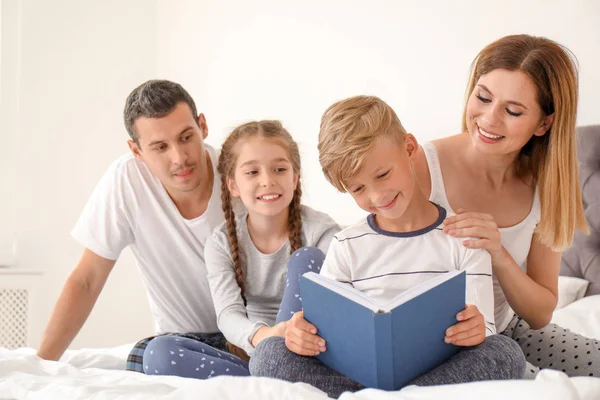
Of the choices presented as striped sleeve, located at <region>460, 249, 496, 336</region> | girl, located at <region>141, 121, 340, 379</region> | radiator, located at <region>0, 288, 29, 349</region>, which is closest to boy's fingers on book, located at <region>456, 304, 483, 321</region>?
striped sleeve, located at <region>460, 249, 496, 336</region>

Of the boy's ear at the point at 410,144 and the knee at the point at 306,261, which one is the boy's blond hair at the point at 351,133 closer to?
the boy's ear at the point at 410,144

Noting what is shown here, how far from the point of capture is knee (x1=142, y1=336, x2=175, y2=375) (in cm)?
162

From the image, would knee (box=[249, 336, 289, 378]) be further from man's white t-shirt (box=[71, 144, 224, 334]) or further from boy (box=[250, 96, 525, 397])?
man's white t-shirt (box=[71, 144, 224, 334])

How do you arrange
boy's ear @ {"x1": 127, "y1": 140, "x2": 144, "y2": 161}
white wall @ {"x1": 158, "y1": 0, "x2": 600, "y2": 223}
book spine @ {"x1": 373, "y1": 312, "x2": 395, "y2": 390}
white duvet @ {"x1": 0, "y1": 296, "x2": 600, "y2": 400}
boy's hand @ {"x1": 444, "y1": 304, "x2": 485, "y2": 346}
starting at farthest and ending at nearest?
white wall @ {"x1": 158, "y1": 0, "x2": 600, "y2": 223} → boy's ear @ {"x1": 127, "y1": 140, "x2": 144, "y2": 161} → boy's hand @ {"x1": 444, "y1": 304, "x2": 485, "y2": 346} → book spine @ {"x1": 373, "y1": 312, "x2": 395, "y2": 390} → white duvet @ {"x1": 0, "y1": 296, "x2": 600, "y2": 400}

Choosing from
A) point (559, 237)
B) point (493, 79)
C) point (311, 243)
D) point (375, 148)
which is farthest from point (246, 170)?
point (559, 237)

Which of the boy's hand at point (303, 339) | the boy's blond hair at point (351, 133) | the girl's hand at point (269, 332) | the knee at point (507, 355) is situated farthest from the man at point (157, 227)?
the knee at point (507, 355)

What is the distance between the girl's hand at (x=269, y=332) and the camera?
4.92 feet

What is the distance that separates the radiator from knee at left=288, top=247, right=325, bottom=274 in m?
1.95

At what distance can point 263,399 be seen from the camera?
1.02 meters

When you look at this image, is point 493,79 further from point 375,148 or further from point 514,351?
point 514,351

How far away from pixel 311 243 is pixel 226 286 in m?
0.25

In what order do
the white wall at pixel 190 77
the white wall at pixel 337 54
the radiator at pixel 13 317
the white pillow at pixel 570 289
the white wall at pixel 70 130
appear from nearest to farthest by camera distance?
the white pillow at pixel 570 289, the white wall at pixel 337 54, the white wall at pixel 190 77, the radiator at pixel 13 317, the white wall at pixel 70 130

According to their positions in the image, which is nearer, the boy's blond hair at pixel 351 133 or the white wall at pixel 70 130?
the boy's blond hair at pixel 351 133

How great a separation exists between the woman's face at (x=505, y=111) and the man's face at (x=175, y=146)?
77cm
